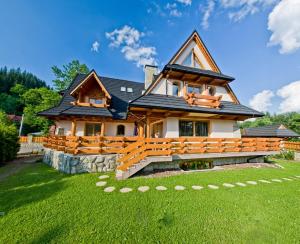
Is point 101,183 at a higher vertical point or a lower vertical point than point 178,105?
lower

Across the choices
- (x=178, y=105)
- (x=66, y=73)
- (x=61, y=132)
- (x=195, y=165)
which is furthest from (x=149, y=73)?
(x=66, y=73)

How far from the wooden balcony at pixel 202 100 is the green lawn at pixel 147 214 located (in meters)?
5.45

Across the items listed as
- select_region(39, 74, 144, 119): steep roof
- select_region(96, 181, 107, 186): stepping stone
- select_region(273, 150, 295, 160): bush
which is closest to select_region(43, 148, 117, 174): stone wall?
select_region(96, 181, 107, 186): stepping stone

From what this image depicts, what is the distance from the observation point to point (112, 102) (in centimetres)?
1441

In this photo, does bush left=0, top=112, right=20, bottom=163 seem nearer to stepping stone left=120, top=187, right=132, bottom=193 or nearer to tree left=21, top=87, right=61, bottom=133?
tree left=21, top=87, right=61, bottom=133

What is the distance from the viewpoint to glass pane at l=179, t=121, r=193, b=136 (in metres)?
10.4

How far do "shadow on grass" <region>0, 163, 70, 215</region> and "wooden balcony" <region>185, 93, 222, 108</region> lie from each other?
8558 millimetres

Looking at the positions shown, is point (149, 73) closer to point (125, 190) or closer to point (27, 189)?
point (125, 190)

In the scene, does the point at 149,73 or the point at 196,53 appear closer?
the point at 196,53

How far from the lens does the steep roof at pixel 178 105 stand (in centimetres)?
848

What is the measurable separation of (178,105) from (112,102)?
299 inches

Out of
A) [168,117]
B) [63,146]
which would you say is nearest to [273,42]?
[168,117]

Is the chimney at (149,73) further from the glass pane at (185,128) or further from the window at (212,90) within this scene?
the window at (212,90)

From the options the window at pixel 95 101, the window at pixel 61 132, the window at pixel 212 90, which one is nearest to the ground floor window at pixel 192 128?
the window at pixel 212 90
